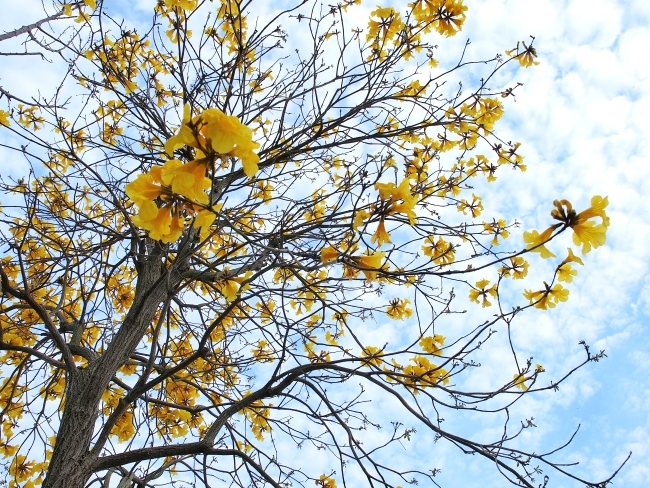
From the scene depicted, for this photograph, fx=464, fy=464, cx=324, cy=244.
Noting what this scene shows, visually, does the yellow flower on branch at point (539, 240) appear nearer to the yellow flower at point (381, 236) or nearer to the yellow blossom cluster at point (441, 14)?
the yellow flower at point (381, 236)

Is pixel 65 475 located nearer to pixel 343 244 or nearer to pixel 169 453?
pixel 169 453

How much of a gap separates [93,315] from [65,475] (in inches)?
81.5

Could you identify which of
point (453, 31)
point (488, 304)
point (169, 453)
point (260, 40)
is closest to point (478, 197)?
point (488, 304)

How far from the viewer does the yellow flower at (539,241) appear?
1.95 metres

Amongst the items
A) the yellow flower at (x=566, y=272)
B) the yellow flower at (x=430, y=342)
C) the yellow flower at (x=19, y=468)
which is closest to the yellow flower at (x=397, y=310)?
the yellow flower at (x=430, y=342)

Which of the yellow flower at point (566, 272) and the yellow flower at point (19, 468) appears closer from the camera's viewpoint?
the yellow flower at point (566, 272)

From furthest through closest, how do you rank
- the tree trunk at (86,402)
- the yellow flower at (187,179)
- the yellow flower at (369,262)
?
the tree trunk at (86,402)
the yellow flower at (369,262)
the yellow flower at (187,179)

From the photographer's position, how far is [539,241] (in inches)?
78.1

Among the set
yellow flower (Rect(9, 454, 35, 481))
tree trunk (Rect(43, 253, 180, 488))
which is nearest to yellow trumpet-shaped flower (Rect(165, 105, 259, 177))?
tree trunk (Rect(43, 253, 180, 488))

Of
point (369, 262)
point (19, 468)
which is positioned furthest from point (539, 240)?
point (19, 468)

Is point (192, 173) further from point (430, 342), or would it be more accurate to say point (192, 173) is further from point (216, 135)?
point (430, 342)

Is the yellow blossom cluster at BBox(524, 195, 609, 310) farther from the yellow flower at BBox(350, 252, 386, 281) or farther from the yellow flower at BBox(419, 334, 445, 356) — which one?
the yellow flower at BBox(419, 334, 445, 356)

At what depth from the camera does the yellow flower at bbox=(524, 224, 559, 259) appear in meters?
1.95

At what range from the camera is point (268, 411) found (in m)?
4.36
